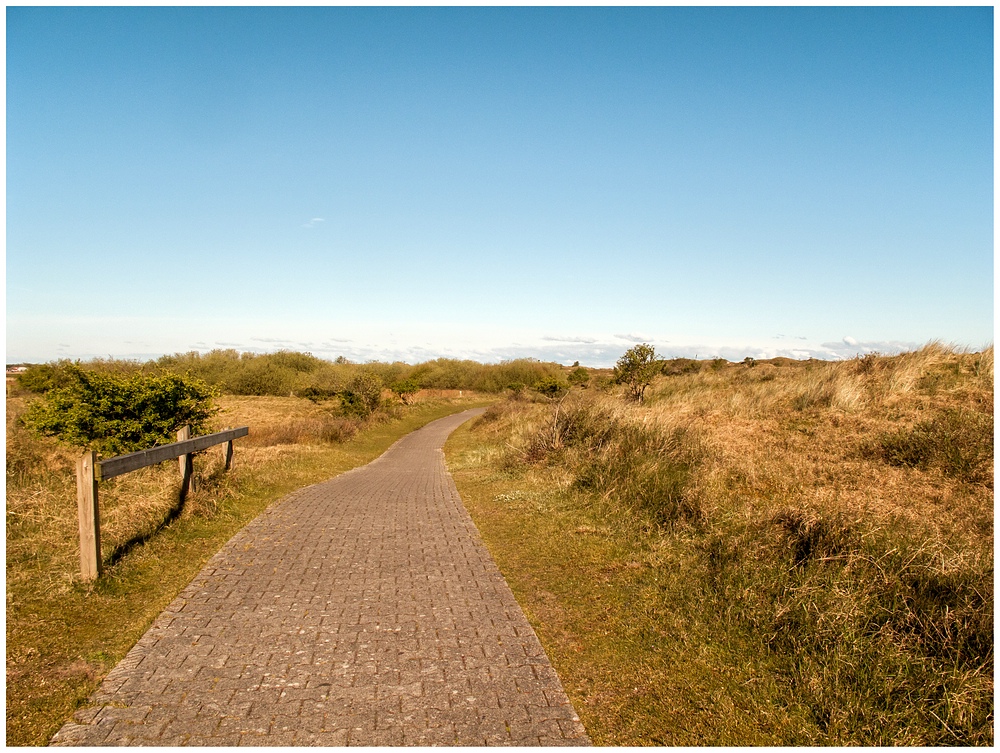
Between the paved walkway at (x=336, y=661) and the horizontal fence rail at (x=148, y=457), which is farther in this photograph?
the horizontal fence rail at (x=148, y=457)

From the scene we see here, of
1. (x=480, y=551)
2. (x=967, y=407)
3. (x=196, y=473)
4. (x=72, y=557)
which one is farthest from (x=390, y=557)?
(x=967, y=407)

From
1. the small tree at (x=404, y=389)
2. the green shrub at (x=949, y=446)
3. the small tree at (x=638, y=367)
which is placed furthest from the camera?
the small tree at (x=404, y=389)

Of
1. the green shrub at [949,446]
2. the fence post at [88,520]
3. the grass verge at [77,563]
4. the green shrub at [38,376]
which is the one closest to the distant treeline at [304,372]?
the green shrub at [38,376]

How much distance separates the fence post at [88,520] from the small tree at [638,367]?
17.6 meters

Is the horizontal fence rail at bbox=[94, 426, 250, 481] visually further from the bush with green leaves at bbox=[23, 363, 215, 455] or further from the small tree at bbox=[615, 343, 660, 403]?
the small tree at bbox=[615, 343, 660, 403]

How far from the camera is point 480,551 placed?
24.9 feet

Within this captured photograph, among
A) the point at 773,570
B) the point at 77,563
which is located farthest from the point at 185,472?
the point at 773,570

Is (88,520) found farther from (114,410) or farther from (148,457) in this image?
(114,410)

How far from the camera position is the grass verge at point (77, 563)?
399 centimetres

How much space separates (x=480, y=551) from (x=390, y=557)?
115 centimetres

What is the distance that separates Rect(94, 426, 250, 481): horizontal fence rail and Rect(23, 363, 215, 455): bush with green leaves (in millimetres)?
3358

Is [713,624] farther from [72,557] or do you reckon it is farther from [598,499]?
[72,557]

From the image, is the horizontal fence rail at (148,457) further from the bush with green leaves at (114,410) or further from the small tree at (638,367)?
the small tree at (638,367)

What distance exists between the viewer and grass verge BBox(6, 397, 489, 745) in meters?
3.99
